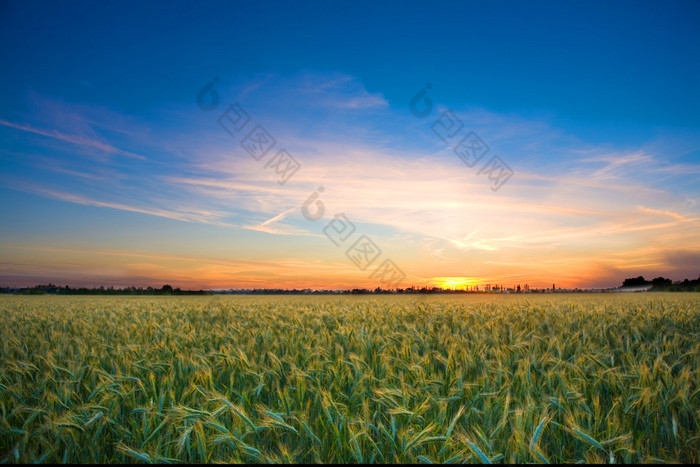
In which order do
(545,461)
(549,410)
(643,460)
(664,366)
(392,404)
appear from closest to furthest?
(545,461) → (643,460) → (392,404) → (549,410) → (664,366)

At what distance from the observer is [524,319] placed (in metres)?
7.53

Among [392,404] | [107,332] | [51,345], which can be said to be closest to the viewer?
[392,404]

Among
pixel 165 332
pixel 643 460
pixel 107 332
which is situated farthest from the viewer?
pixel 107 332

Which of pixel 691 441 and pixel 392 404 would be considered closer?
pixel 691 441

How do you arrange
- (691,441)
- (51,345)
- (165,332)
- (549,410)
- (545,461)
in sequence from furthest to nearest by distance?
(165,332) < (51,345) < (549,410) < (691,441) < (545,461)

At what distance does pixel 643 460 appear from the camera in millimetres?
2158

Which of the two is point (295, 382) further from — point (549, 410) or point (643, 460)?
point (643, 460)

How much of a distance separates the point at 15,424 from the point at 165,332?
10.4 feet

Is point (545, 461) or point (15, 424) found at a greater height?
point (545, 461)

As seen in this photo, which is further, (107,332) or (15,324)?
(15,324)

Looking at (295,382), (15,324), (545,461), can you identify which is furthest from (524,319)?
(15,324)

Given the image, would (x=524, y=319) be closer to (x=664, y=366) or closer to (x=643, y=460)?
(x=664, y=366)

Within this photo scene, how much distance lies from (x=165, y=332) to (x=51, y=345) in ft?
4.79

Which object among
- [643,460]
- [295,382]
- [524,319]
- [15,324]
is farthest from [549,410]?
[15,324]
